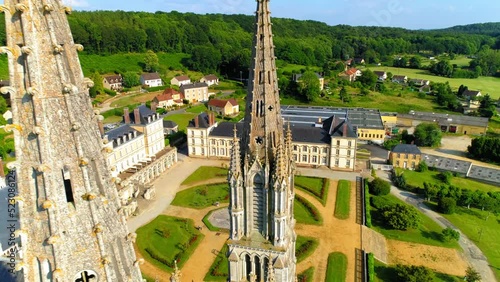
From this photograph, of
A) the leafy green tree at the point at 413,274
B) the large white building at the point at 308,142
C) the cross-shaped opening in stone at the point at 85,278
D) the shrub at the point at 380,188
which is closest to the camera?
the cross-shaped opening in stone at the point at 85,278

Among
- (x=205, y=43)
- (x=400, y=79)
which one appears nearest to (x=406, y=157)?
(x=400, y=79)

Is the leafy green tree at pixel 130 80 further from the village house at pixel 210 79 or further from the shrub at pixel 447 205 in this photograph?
the shrub at pixel 447 205

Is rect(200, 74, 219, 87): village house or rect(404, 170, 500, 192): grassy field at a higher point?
rect(200, 74, 219, 87): village house

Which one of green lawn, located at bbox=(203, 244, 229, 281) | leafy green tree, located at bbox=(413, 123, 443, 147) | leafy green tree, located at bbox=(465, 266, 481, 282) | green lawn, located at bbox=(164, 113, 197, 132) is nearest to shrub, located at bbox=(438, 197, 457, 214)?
leafy green tree, located at bbox=(465, 266, 481, 282)

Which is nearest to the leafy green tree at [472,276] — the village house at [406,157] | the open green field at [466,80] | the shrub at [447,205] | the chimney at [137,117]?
the shrub at [447,205]

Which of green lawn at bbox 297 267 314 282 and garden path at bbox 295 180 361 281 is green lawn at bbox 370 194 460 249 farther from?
green lawn at bbox 297 267 314 282

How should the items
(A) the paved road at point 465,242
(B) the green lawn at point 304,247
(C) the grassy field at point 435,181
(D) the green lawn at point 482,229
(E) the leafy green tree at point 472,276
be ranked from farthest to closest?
1. (C) the grassy field at point 435,181
2. (D) the green lawn at point 482,229
3. (B) the green lawn at point 304,247
4. (A) the paved road at point 465,242
5. (E) the leafy green tree at point 472,276
